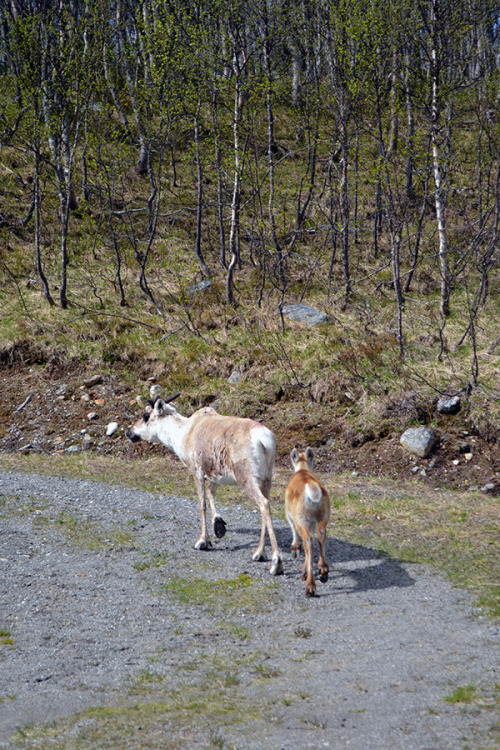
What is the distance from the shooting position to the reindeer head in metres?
11.7

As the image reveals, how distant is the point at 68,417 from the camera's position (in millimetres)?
19031

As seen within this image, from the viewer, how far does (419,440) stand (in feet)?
49.3

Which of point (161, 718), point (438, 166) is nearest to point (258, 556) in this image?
point (161, 718)

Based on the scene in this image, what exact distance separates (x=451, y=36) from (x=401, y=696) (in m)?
20.1

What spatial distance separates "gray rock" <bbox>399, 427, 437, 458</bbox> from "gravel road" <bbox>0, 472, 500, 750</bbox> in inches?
204

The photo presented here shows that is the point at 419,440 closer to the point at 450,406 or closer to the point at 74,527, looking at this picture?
the point at 450,406

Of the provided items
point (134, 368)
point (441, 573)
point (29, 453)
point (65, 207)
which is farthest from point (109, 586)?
point (65, 207)

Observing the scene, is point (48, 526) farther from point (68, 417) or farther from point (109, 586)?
point (68, 417)

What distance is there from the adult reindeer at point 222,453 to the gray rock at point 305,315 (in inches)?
407

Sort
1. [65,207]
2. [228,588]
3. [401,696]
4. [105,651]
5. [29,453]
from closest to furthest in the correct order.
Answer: [401,696] → [105,651] → [228,588] → [29,453] → [65,207]

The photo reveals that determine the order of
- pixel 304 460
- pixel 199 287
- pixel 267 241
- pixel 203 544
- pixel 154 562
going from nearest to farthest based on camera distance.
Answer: pixel 154 562 < pixel 304 460 < pixel 203 544 < pixel 199 287 < pixel 267 241

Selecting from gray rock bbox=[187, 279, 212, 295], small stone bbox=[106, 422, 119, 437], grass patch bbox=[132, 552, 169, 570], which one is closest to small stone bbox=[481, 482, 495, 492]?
grass patch bbox=[132, 552, 169, 570]

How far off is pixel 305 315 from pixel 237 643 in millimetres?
15670

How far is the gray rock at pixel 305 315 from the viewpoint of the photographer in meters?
21.3
